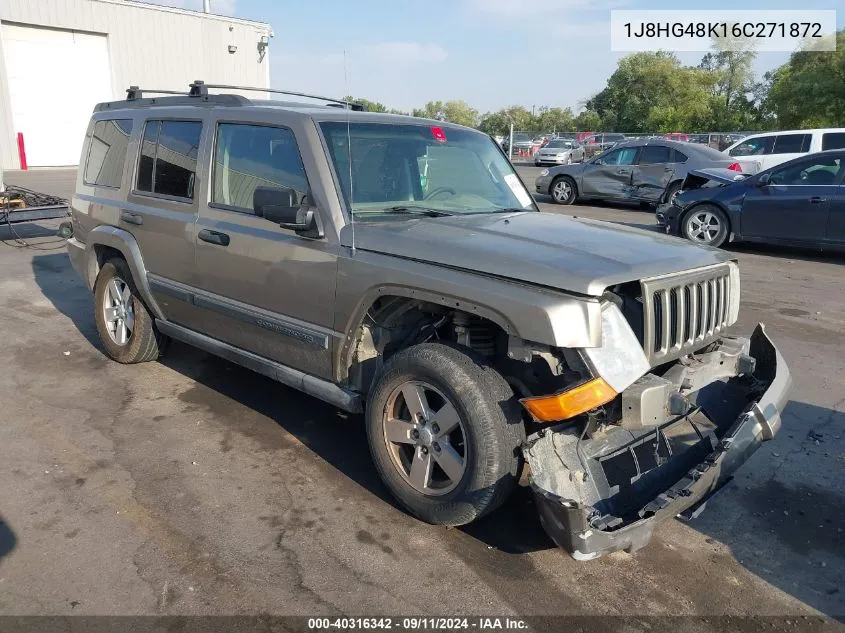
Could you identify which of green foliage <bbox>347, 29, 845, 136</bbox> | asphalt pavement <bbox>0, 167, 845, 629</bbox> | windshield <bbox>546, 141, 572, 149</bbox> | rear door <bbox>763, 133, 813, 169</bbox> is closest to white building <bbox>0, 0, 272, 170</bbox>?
green foliage <bbox>347, 29, 845, 136</bbox>

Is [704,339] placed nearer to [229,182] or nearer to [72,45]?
[229,182]

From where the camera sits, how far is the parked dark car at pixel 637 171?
14.8 m

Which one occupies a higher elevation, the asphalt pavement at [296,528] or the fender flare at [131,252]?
the fender flare at [131,252]

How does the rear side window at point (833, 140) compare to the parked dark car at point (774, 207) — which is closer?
the parked dark car at point (774, 207)

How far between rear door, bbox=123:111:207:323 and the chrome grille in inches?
115

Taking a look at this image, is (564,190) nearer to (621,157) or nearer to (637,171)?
(621,157)

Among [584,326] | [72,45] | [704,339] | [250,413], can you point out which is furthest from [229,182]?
[72,45]

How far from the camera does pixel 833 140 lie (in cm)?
1592

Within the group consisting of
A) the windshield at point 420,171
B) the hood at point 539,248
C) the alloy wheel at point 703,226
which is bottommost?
the alloy wheel at point 703,226

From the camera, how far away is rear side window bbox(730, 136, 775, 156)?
663 inches

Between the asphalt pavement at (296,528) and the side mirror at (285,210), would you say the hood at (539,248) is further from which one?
the asphalt pavement at (296,528)

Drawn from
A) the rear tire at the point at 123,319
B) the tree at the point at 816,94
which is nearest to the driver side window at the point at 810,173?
the rear tire at the point at 123,319

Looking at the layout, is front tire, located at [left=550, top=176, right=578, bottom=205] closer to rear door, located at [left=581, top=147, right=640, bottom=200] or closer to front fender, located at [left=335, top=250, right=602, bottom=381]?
rear door, located at [left=581, top=147, right=640, bottom=200]

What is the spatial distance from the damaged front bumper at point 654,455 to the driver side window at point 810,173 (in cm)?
756
